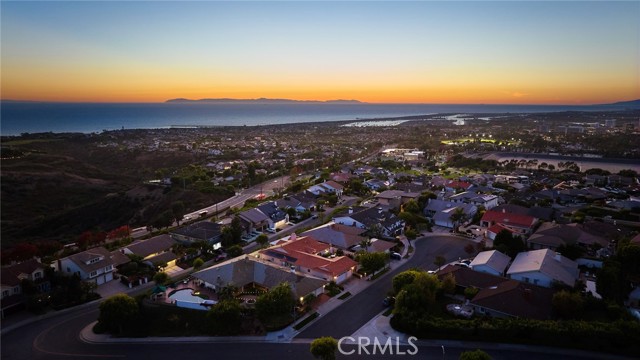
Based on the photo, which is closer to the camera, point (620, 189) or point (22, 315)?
point (22, 315)

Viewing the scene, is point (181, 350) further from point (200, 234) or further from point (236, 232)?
point (236, 232)

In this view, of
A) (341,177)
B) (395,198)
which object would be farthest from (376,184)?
(395,198)

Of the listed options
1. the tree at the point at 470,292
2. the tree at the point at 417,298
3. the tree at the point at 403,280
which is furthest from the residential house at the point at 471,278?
the tree at the point at 417,298

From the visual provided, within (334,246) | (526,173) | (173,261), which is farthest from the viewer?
(526,173)

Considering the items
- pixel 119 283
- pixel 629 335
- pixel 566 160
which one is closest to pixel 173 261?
pixel 119 283

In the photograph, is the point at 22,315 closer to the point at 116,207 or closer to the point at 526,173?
the point at 116,207

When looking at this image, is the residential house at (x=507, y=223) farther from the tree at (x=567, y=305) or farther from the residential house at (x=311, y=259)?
the residential house at (x=311, y=259)
